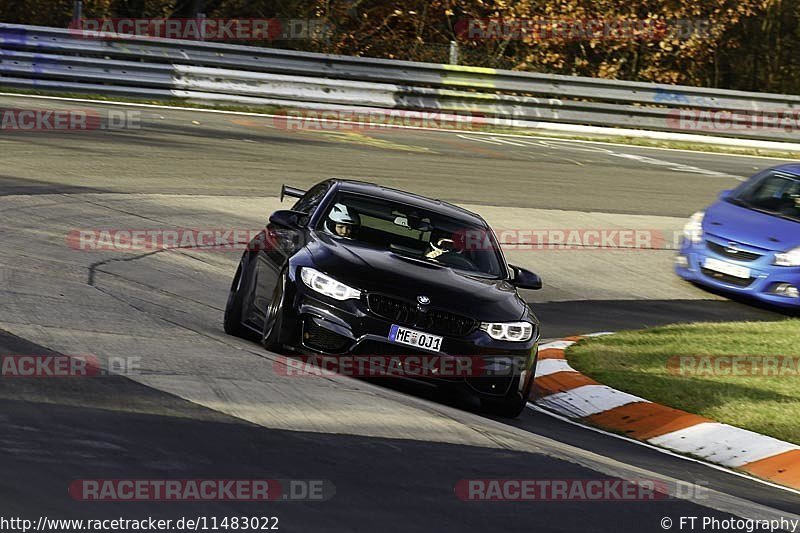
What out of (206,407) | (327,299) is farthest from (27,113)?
A: (206,407)

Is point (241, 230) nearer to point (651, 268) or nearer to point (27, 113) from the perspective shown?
point (651, 268)

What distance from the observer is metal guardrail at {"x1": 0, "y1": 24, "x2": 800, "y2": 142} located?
79.7 feet

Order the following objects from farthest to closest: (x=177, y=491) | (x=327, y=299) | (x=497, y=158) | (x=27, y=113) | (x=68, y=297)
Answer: (x=497, y=158) < (x=27, y=113) < (x=68, y=297) < (x=327, y=299) < (x=177, y=491)

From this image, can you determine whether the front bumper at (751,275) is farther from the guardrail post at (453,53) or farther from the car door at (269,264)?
the guardrail post at (453,53)

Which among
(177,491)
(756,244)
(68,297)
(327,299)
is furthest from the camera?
(756,244)

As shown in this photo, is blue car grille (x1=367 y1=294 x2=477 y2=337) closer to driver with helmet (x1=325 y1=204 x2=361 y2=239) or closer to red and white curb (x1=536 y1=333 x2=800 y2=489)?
driver with helmet (x1=325 y1=204 x2=361 y2=239)

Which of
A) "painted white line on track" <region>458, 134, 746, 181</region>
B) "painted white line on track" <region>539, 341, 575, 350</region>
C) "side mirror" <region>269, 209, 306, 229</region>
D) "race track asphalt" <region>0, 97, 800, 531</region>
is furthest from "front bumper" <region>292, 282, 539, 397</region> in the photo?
"painted white line on track" <region>458, 134, 746, 181</region>

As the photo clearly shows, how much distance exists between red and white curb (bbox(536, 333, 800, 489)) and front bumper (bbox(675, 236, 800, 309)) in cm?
456

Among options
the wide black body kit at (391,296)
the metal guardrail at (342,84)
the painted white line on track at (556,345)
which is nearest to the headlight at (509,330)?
the wide black body kit at (391,296)

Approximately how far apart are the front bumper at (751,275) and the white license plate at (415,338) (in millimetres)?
7241

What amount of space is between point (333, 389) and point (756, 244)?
27.3 ft

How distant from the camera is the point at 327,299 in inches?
349

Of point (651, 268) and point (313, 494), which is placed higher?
point (313, 494)

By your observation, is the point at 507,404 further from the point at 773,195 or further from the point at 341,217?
the point at 773,195
